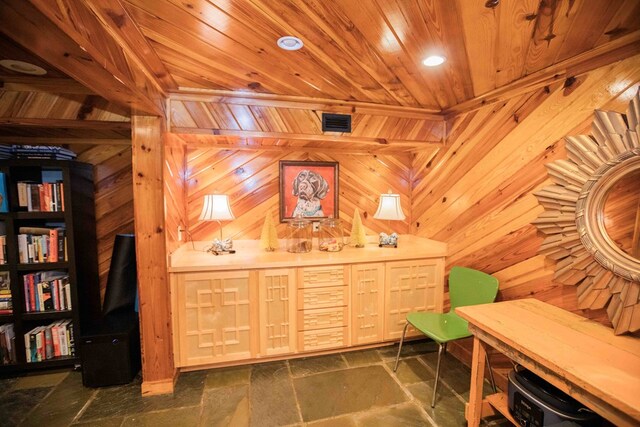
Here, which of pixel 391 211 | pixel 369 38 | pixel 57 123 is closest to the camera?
pixel 369 38

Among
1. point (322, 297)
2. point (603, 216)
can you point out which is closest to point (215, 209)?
point (322, 297)

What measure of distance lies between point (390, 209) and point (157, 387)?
8.00 ft

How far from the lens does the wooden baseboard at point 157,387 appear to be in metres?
2.00

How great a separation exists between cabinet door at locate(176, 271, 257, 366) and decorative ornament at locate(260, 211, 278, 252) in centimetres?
42

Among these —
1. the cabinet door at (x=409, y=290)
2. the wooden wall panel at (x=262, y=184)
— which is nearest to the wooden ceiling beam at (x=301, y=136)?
the wooden wall panel at (x=262, y=184)

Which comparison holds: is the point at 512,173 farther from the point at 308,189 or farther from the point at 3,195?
the point at 3,195

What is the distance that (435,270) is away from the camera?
2.65 metres

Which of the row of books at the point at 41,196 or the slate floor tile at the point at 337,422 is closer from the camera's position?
the slate floor tile at the point at 337,422

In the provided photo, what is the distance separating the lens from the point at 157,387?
2.03 m

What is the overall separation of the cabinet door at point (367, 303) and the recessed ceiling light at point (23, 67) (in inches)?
101

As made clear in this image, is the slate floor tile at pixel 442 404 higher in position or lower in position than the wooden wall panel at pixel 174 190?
lower

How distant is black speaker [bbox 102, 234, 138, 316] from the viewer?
2.29 m

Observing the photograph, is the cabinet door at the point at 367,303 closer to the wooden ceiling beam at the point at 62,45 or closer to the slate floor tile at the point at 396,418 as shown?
the slate floor tile at the point at 396,418

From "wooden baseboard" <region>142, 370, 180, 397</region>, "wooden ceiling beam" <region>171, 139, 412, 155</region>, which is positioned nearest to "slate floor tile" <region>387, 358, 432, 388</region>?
"wooden baseboard" <region>142, 370, 180, 397</region>
